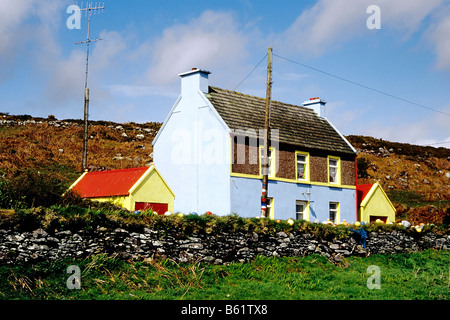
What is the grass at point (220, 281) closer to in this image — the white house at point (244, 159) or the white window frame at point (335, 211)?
the white house at point (244, 159)

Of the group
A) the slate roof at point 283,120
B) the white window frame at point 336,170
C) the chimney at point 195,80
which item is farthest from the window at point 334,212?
the chimney at point 195,80

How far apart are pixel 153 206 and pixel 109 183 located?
8.29ft

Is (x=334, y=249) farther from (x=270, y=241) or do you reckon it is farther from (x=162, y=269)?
(x=162, y=269)

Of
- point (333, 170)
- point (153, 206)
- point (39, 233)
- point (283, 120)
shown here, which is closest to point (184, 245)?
point (39, 233)

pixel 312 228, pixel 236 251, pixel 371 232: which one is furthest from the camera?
pixel 371 232

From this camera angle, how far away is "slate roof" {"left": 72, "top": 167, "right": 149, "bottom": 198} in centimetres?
2120

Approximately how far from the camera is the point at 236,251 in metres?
16.6

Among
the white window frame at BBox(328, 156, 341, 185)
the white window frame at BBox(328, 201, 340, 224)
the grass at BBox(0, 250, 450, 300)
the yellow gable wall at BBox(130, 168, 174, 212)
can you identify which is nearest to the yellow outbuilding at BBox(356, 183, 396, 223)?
the white window frame at BBox(328, 201, 340, 224)

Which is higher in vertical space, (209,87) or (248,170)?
(209,87)

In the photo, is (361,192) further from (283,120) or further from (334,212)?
(283,120)

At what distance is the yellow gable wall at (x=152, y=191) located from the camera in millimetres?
20703

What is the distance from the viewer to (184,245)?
50.8 feet

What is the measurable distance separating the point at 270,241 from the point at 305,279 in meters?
2.72
